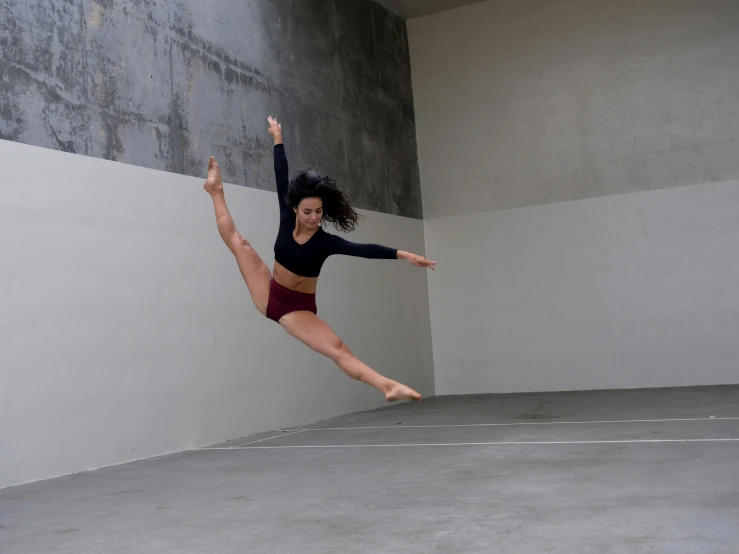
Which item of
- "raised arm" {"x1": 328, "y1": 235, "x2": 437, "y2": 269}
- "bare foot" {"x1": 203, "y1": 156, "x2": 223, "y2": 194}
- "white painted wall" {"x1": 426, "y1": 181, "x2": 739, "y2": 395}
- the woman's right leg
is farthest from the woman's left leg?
"white painted wall" {"x1": 426, "y1": 181, "x2": 739, "y2": 395}

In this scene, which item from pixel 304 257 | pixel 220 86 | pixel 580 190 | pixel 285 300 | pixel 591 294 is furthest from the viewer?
pixel 580 190

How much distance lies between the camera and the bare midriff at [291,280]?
3.93 metres

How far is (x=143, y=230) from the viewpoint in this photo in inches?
242

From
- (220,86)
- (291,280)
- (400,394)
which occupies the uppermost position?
(220,86)

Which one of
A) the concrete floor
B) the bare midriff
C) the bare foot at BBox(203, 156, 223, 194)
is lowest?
the concrete floor

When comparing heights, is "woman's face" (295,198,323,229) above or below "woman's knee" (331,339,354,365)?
above

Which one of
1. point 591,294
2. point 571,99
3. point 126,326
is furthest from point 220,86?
point 591,294

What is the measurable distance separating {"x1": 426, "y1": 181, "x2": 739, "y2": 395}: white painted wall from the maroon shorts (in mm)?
6158

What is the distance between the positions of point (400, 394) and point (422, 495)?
75cm

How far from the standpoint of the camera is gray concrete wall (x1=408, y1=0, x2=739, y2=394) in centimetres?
896

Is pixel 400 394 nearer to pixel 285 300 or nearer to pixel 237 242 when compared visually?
pixel 285 300

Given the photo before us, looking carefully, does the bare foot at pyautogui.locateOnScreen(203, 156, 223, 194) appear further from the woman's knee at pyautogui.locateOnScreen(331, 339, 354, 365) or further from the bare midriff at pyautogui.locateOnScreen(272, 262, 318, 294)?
the woman's knee at pyautogui.locateOnScreen(331, 339, 354, 365)

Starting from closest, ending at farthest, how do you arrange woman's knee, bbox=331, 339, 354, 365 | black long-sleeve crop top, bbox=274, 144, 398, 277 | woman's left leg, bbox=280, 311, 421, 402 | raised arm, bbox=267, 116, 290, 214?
woman's left leg, bbox=280, 311, 421, 402 < woman's knee, bbox=331, 339, 354, 365 < black long-sleeve crop top, bbox=274, 144, 398, 277 < raised arm, bbox=267, 116, 290, 214

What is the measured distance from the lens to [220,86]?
23.2 feet
